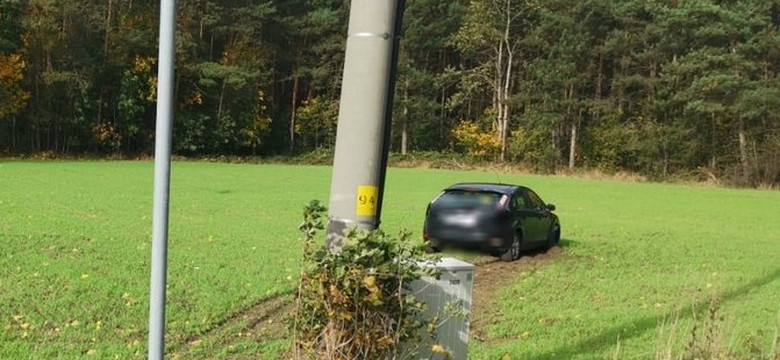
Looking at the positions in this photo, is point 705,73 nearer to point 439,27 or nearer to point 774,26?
point 774,26

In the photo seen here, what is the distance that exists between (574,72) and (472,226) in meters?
52.8

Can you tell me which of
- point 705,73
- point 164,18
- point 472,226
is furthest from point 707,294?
point 705,73

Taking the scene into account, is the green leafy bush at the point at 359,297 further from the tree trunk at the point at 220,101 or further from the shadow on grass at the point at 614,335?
the tree trunk at the point at 220,101

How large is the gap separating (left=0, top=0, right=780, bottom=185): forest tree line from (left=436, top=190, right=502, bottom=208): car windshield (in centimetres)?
4455

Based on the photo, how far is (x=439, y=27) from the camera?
7400 centimetres

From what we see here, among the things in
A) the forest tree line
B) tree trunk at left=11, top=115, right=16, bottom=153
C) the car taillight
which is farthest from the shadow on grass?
tree trunk at left=11, top=115, right=16, bottom=153

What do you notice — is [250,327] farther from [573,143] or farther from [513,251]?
[573,143]

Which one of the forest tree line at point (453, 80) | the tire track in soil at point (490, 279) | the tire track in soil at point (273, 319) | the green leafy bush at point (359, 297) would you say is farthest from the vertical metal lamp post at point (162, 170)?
the forest tree line at point (453, 80)

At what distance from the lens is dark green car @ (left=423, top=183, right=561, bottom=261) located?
15.5 metres

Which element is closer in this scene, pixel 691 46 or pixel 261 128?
pixel 691 46

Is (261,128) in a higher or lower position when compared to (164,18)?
lower

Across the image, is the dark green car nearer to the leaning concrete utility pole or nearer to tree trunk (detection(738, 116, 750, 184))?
the leaning concrete utility pole

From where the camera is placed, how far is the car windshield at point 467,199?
15.9 m

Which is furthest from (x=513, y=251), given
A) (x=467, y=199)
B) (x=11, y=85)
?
(x=11, y=85)
